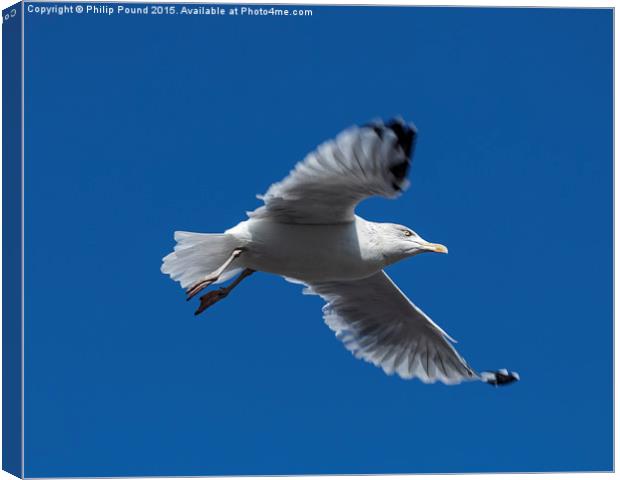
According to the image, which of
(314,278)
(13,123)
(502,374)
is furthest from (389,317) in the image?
(13,123)

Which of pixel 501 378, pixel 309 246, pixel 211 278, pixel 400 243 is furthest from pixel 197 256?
pixel 501 378

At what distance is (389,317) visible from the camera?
21.5 ft

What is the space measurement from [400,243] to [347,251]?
9.6 inches

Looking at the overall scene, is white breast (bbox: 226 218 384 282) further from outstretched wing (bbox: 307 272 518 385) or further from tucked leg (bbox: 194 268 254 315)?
outstretched wing (bbox: 307 272 518 385)

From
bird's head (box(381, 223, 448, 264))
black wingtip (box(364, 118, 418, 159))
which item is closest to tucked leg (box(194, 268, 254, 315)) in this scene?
bird's head (box(381, 223, 448, 264))

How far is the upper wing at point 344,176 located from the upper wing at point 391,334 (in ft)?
3.40

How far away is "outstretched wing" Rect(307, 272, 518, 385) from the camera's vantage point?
645 cm

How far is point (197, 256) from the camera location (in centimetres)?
569

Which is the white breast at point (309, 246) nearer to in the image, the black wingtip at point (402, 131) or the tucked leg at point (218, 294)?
the tucked leg at point (218, 294)

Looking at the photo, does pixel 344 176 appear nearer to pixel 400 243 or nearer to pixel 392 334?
pixel 400 243

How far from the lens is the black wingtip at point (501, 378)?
6.50 metres

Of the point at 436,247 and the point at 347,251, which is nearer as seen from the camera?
the point at 347,251

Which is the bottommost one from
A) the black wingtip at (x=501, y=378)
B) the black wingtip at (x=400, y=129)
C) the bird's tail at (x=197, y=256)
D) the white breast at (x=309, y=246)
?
the black wingtip at (x=501, y=378)

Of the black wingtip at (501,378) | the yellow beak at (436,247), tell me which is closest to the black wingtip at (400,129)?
the yellow beak at (436,247)
